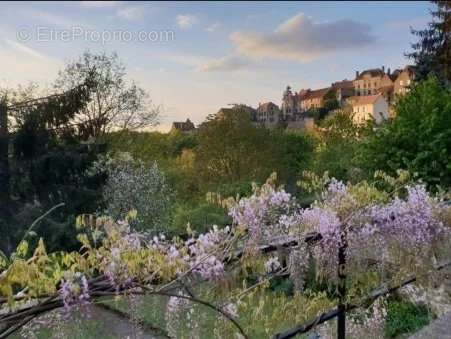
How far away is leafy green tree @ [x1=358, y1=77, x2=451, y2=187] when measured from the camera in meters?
7.08

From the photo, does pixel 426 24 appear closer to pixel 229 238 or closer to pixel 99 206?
pixel 99 206

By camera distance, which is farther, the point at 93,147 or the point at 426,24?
the point at 426,24

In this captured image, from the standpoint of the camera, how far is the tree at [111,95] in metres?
12.7

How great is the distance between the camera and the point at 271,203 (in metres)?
1.60

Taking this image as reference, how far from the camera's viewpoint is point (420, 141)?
7.25m

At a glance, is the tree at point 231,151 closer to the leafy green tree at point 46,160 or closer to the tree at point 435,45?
the leafy green tree at point 46,160

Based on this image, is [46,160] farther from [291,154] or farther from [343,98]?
[343,98]

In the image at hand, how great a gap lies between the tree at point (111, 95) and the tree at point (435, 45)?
8384mm

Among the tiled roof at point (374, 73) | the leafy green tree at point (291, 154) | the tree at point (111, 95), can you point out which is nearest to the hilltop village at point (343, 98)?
the tiled roof at point (374, 73)

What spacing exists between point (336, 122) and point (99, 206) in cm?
914

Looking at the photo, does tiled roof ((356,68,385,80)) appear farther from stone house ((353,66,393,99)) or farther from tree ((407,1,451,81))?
tree ((407,1,451,81))

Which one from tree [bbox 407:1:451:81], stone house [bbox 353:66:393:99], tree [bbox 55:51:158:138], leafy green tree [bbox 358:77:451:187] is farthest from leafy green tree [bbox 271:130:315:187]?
stone house [bbox 353:66:393:99]

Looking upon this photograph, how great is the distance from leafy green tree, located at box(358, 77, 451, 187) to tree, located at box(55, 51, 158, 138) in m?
7.26

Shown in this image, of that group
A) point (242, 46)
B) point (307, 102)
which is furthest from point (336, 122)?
point (307, 102)
